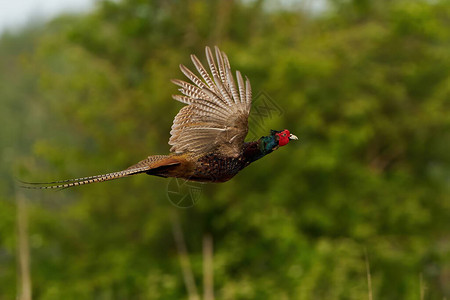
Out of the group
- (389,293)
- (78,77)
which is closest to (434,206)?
(389,293)

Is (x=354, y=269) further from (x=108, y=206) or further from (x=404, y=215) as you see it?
(x=108, y=206)

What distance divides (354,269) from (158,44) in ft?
25.2

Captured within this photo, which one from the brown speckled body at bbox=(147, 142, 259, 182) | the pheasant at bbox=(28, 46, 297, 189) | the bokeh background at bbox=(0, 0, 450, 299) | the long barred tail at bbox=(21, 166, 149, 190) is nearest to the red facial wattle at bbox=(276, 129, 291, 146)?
the pheasant at bbox=(28, 46, 297, 189)

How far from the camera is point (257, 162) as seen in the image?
1656 cm

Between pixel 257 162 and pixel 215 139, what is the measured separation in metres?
13.2

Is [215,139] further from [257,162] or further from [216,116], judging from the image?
[257,162]

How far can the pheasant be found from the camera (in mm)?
3322

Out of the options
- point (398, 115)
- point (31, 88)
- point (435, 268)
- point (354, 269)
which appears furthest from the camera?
point (31, 88)

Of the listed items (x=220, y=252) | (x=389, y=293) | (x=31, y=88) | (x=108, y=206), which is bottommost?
(x=389, y=293)

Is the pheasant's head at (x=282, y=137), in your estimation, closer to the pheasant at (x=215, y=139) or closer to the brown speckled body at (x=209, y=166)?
the pheasant at (x=215, y=139)

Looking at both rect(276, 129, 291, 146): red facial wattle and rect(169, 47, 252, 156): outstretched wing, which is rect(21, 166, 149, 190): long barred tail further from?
rect(276, 129, 291, 146): red facial wattle

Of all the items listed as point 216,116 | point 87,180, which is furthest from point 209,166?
point 87,180

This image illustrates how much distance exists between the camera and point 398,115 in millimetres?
20109

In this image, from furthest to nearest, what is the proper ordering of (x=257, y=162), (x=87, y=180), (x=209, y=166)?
1. (x=257, y=162)
2. (x=209, y=166)
3. (x=87, y=180)
